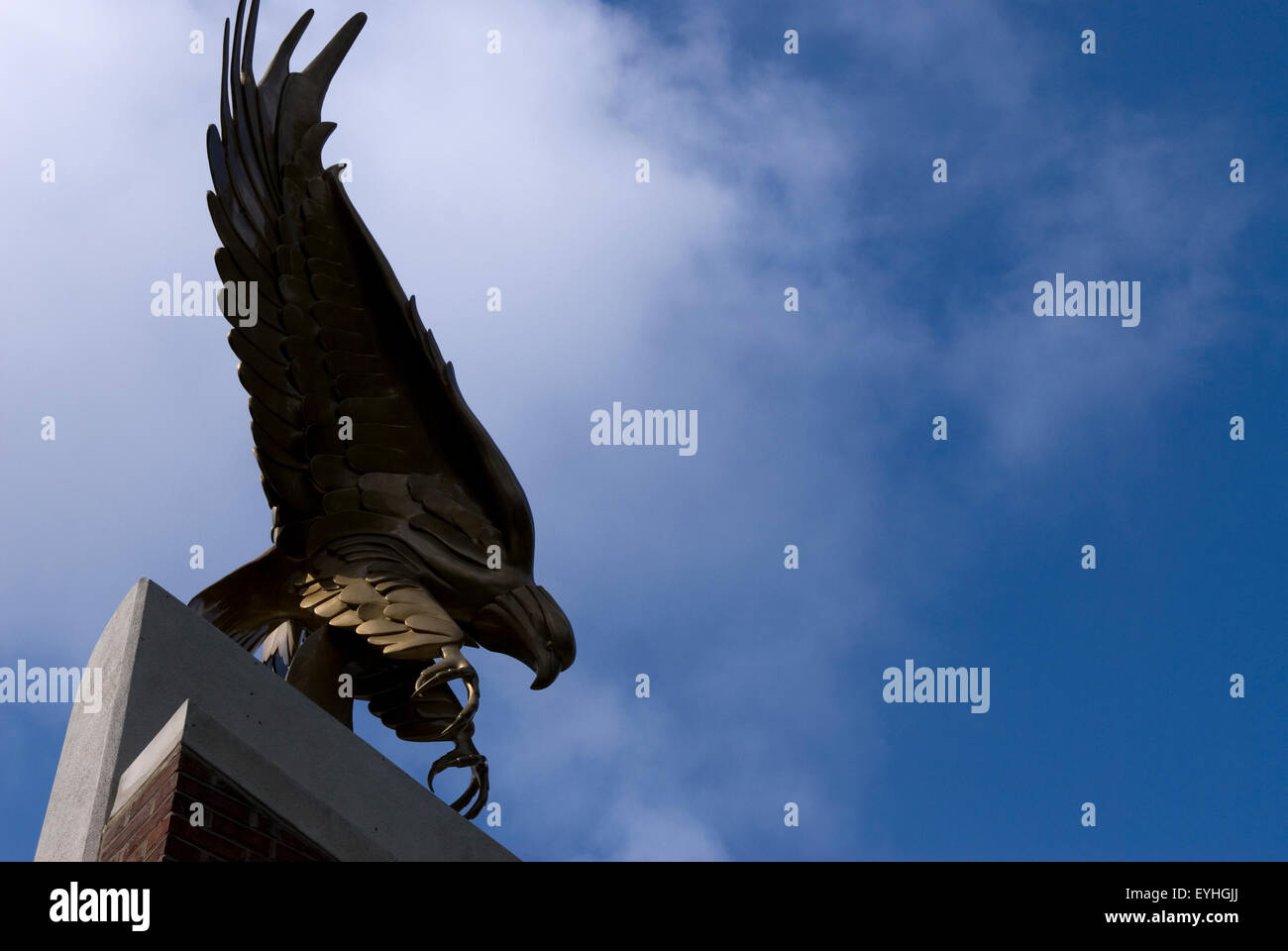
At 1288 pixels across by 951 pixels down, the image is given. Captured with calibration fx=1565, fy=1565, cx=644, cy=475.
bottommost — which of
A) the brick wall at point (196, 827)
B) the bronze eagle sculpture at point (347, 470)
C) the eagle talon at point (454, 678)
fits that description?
the brick wall at point (196, 827)

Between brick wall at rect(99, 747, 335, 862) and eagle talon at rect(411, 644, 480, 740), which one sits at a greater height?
eagle talon at rect(411, 644, 480, 740)

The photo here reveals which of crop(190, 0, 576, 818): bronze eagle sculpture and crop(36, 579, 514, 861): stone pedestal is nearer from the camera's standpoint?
crop(36, 579, 514, 861): stone pedestal

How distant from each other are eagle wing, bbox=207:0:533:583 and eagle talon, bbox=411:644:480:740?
1.62ft

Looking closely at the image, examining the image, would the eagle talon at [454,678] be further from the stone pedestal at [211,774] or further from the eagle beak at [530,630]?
the stone pedestal at [211,774]

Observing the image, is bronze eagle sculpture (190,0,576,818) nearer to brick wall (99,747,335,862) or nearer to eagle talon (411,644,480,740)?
eagle talon (411,644,480,740)

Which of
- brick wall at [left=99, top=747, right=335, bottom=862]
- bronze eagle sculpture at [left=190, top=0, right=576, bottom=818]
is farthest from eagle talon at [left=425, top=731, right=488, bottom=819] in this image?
brick wall at [left=99, top=747, right=335, bottom=862]

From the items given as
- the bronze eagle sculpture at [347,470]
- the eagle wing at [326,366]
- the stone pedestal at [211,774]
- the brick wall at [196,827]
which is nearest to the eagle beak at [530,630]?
the bronze eagle sculpture at [347,470]

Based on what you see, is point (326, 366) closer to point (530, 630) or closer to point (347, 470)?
point (347, 470)

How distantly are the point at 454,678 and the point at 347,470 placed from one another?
1241mm

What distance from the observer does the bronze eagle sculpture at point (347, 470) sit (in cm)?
782

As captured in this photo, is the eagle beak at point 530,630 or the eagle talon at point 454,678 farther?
the eagle beak at point 530,630

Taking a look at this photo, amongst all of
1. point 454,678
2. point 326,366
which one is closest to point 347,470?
point 326,366

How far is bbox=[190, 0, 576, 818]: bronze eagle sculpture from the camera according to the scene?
7.82 meters
